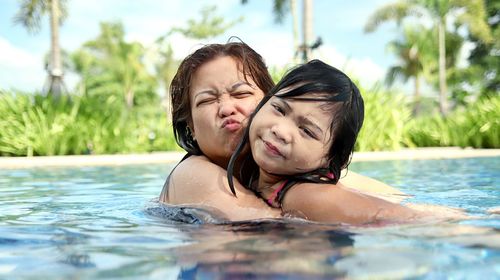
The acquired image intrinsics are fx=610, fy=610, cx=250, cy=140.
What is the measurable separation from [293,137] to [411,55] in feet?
116

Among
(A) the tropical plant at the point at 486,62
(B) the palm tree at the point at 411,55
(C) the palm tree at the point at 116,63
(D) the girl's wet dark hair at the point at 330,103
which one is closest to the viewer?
(D) the girl's wet dark hair at the point at 330,103

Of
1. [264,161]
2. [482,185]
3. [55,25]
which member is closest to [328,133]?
[264,161]

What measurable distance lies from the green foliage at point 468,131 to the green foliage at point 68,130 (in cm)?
573

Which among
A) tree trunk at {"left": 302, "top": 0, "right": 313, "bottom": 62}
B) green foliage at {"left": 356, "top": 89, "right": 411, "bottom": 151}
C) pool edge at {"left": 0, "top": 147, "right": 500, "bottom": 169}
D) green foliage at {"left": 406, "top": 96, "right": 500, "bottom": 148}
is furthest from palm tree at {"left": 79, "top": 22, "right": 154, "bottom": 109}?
pool edge at {"left": 0, "top": 147, "right": 500, "bottom": 169}

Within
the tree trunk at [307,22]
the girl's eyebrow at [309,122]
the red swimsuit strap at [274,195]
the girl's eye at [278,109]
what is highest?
the tree trunk at [307,22]

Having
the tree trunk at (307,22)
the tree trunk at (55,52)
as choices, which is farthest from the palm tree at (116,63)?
the tree trunk at (307,22)

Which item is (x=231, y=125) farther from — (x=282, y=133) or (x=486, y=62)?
(x=486, y=62)

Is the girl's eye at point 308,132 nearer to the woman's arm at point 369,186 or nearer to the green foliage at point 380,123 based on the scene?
the woman's arm at point 369,186

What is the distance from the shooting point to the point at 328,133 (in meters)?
2.53

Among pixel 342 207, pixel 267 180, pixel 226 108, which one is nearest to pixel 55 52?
pixel 226 108

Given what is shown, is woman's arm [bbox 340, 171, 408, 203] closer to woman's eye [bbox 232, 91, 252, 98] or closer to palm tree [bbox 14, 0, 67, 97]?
woman's eye [bbox 232, 91, 252, 98]

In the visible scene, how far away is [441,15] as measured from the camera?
26.4 meters

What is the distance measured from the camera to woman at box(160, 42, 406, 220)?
8.86 feet

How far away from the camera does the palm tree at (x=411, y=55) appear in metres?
35.0
